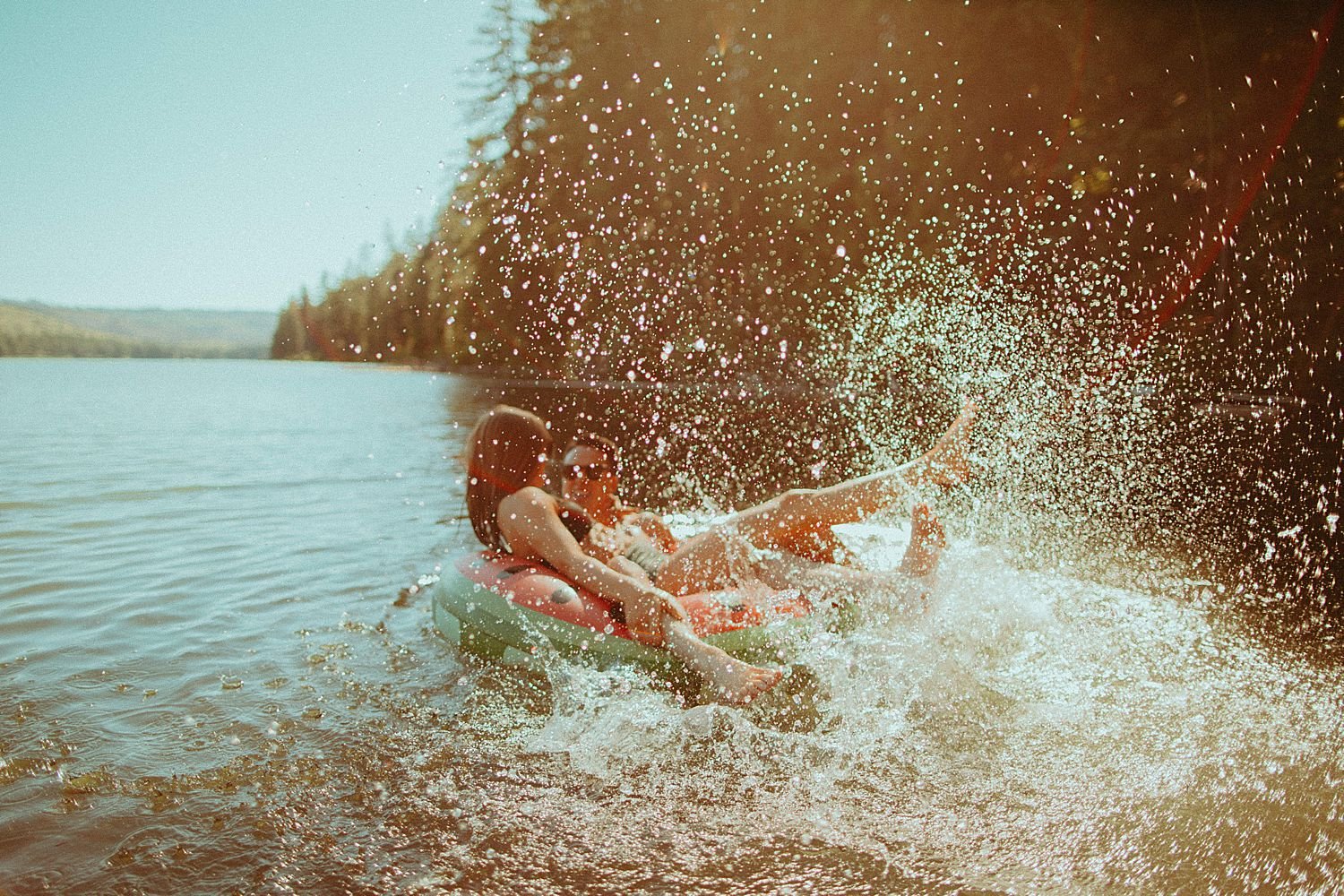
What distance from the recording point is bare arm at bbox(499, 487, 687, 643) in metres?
4.70

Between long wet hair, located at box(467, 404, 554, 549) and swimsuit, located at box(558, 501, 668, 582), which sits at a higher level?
long wet hair, located at box(467, 404, 554, 549)

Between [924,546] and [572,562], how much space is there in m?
1.91

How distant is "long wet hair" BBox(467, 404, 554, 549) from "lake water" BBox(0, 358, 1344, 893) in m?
0.96

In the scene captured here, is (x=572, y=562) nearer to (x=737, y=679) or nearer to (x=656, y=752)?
(x=737, y=679)

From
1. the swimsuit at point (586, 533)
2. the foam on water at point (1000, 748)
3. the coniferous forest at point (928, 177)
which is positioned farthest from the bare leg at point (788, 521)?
the coniferous forest at point (928, 177)

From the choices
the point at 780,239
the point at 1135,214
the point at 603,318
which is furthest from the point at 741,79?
the point at 603,318

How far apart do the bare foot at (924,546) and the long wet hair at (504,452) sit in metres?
2.06

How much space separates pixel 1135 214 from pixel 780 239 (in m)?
7.99

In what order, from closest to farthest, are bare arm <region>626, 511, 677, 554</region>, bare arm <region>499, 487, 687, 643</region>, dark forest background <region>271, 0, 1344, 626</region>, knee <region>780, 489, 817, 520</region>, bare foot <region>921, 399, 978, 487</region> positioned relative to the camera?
1. bare arm <region>499, 487, 687, 643</region>
2. knee <region>780, 489, 817, 520</region>
3. bare foot <region>921, 399, 978, 487</region>
4. bare arm <region>626, 511, 677, 554</region>
5. dark forest background <region>271, 0, 1344, 626</region>

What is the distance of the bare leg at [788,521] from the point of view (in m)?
5.16

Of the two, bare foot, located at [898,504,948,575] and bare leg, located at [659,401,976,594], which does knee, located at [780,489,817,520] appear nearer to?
bare leg, located at [659,401,976,594]

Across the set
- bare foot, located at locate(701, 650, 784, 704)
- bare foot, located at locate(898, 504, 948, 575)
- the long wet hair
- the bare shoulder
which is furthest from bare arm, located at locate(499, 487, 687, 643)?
bare foot, located at locate(898, 504, 948, 575)

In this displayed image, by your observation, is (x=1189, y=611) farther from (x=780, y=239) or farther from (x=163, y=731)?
(x=780, y=239)

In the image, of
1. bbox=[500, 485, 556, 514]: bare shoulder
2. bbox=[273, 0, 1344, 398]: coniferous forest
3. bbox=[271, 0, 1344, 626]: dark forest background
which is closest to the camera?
bbox=[500, 485, 556, 514]: bare shoulder
